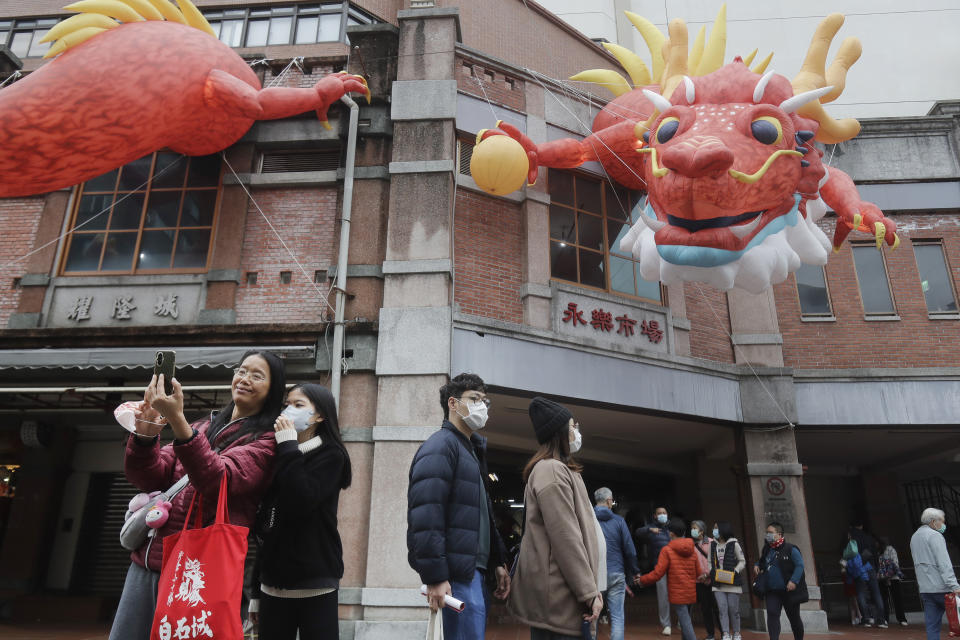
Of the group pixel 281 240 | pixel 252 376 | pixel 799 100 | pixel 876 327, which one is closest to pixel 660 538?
pixel 799 100

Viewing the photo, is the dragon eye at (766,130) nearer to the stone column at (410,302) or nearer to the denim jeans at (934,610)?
the stone column at (410,302)

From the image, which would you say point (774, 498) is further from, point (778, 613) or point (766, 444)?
point (778, 613)

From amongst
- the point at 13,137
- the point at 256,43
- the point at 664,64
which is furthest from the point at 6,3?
the point at 664,64

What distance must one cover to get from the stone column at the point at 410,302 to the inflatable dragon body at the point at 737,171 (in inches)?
46.3

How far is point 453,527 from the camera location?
3.74m

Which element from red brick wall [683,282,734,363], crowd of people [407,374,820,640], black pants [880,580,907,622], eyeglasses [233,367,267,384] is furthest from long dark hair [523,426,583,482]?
black pants [880,580,907,622]

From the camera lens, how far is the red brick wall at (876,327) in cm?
1123

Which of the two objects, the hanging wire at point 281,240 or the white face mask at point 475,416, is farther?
the hanging wire at point 281,240

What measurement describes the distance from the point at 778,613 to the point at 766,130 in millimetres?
5645

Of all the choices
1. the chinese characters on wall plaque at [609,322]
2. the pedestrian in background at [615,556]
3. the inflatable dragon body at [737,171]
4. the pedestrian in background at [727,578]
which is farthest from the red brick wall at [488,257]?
the pedestrian in background at [727,578]

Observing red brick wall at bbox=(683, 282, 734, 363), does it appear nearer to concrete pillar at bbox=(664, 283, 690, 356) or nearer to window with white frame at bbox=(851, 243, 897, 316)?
concrete pillar at bbox=(664, 283, 690, 356)

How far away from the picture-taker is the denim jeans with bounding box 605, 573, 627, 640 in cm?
639

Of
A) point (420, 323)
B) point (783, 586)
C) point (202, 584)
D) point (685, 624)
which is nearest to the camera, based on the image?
point (202, 584)

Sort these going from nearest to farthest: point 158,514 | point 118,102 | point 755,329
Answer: point 158,514 < point 118,102 < point 755,329
